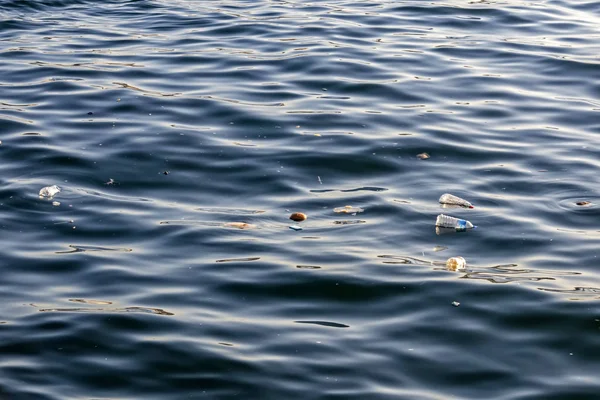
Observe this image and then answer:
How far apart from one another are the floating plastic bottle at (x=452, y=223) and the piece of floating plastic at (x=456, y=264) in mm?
480

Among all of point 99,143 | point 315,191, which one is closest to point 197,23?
point 99,143

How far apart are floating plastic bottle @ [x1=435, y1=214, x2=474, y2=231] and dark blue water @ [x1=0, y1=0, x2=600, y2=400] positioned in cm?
7

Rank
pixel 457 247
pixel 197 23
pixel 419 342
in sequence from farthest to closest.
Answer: pixel 197 23 < pixel 457 247 < pixel 419 342

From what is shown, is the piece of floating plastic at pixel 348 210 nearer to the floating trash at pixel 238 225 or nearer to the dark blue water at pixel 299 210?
the dark blue water at pixel 299 210

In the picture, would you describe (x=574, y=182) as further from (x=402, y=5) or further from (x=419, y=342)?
(x=402, y=5)

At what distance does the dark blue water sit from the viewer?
4.61 m

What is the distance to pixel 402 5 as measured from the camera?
1241cm

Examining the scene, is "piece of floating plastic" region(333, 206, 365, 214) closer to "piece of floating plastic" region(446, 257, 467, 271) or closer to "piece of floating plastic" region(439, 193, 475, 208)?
"piece of floating plastic" region(439, 193, 475, 208)

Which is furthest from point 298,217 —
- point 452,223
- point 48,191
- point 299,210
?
point 48,191

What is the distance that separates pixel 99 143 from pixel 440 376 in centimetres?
394

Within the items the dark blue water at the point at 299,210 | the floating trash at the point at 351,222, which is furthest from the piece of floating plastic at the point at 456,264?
the floating trash at the point at 351,222

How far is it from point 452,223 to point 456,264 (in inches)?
22.5

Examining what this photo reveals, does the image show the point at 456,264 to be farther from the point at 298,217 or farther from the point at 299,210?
the point at 299,210

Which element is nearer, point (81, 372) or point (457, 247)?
point (81, 372)
